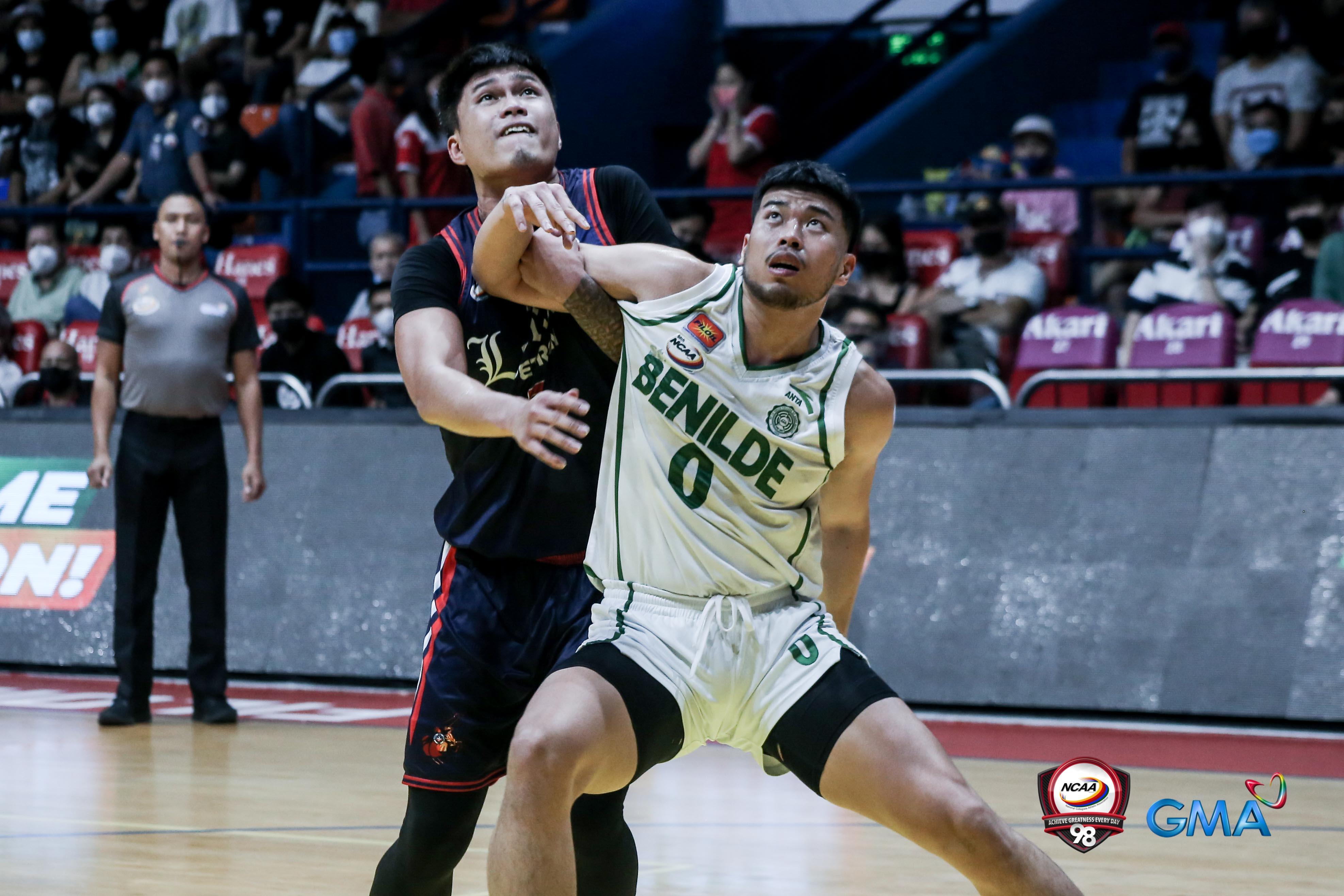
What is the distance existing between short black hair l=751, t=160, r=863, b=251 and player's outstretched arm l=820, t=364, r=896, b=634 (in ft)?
1.04

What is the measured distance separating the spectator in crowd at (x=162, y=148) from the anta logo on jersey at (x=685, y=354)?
10054 mm

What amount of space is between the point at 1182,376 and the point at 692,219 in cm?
360

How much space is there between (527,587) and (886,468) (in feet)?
16.4

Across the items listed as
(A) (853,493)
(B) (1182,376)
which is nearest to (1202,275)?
(B) (1182,376)

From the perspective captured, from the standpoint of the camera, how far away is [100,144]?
14516 millimetres

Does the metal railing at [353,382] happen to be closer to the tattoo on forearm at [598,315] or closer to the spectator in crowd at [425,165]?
the spectator in crowd at [425,165]

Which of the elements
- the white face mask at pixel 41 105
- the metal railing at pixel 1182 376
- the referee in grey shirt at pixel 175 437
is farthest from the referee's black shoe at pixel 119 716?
the white face mask at pixel 41 105

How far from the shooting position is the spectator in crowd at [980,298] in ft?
31.9

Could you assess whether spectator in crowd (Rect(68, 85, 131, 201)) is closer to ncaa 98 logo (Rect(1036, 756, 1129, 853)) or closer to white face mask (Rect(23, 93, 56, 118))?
white face mask (Rect(23, 93, 56, 118))


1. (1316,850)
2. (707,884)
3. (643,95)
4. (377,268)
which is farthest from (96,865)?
(643,95)

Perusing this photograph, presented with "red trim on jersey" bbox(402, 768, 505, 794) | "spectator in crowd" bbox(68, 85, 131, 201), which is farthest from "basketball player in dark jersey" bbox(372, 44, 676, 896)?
"spectator in crowd" bbox(68, 85, 131, 201)

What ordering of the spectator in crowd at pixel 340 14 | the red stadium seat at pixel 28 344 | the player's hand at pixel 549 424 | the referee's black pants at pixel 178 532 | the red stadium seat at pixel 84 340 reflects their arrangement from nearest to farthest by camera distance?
the player's hand at pixel 549 424
the referee's black pants at pixel 178 532
the red stadium seat at pixel 84 340
the red stadium seat at pixel 28 344
the spectator in crowd at pixel 340 14

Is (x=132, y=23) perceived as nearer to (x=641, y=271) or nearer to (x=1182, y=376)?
(x=1182, y=376)

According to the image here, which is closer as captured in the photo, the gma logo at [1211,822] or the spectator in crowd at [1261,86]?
the gma logo at [1211,822]
